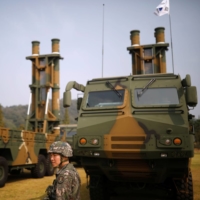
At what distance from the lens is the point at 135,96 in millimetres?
4539

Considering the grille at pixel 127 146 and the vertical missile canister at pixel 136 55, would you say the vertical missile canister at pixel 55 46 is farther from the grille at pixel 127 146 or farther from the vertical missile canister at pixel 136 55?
the grille at pixel 127 146

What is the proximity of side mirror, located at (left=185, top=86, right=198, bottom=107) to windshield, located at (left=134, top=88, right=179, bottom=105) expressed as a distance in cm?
18

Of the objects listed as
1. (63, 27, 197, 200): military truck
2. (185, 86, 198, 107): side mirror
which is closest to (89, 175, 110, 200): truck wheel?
(63, 27, 197, 200): military truck

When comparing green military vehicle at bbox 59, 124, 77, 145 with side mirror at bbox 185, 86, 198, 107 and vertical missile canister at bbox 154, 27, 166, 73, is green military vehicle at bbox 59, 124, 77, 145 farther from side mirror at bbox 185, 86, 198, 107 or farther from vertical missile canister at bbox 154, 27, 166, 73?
side mirror at bbox 185, 86, 198, 107

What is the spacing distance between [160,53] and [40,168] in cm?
652

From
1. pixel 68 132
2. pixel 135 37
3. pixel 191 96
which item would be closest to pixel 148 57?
pixel 135 37

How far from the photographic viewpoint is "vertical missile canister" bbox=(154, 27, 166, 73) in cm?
1099

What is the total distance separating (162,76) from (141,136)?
1344 millimetres

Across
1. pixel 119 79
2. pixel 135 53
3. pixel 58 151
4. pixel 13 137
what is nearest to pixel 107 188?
pixel 119 79

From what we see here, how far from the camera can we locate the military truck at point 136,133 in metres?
3.82

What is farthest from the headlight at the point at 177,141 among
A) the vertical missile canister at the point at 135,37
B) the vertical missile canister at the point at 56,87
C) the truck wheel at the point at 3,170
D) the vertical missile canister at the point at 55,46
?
the vertical missile canister at the point at 55,46

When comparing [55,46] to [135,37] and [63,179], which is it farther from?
[63,179]

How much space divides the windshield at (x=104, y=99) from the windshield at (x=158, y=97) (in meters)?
0.29

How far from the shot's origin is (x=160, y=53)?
37.4ft
